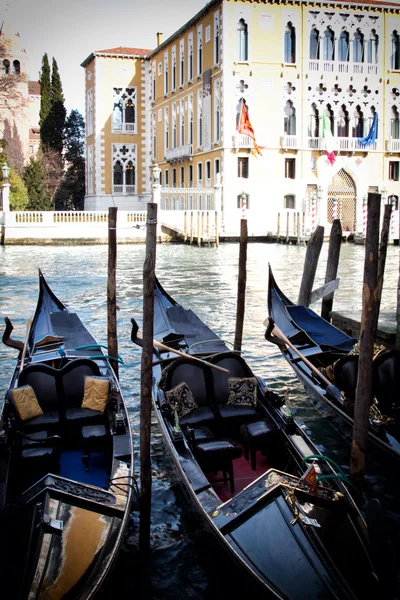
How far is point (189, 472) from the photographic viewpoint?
3891mm

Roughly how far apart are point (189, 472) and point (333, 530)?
897mm

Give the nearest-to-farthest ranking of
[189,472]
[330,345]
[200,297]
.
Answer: [189,472] < [330,345] < [200,297]

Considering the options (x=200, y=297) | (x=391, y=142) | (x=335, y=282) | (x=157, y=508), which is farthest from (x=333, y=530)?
(x=391, y=142)

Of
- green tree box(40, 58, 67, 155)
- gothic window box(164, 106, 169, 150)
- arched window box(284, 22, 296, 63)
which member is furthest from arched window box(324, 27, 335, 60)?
green tree box(40, 58, 67, 155)

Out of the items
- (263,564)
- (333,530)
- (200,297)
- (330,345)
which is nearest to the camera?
(263,564)

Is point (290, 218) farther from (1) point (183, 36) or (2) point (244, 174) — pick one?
(1) point (183, 36)

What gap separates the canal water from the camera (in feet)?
12.0

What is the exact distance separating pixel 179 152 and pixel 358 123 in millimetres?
6629

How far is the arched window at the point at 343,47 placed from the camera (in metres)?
23.5

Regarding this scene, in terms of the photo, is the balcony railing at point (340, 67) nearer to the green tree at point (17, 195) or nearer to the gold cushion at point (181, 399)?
the green tree at point (17, 195)

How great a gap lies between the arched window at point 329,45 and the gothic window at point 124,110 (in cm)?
986

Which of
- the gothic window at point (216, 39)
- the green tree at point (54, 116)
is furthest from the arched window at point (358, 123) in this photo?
the green tree at point (54, 116)

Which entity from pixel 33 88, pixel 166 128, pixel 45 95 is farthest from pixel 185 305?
pixel 33 88

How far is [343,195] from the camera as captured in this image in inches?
955
